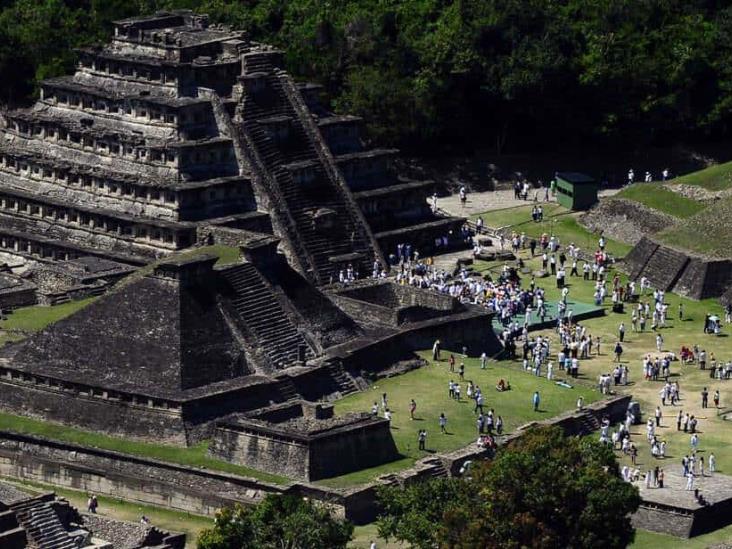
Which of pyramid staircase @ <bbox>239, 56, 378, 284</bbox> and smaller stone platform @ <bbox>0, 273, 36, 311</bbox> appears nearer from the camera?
smaller stone platform @ <bbox>0, 273, 36, 311</bbox>

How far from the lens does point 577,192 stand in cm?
12206

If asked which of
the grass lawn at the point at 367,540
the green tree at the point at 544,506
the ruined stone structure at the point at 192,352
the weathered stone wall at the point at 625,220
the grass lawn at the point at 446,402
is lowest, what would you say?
the weathered stone wall at the point at 625,220

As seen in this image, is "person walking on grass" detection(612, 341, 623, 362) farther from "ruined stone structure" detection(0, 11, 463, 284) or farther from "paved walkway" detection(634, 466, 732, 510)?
"paved walkway" detection(634, 466, 732, 510)

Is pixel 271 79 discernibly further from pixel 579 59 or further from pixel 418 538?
pixel 418 538

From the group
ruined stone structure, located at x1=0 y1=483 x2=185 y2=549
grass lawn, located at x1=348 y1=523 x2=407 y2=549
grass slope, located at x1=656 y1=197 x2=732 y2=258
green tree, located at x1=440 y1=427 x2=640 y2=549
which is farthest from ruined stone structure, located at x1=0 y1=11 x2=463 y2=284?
green tree, located at x1=440 y1=427 x2=640 y2=549

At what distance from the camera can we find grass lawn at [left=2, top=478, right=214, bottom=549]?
8375cm

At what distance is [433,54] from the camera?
128125 millimetres

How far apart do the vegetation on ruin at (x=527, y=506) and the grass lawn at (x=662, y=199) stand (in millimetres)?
40785

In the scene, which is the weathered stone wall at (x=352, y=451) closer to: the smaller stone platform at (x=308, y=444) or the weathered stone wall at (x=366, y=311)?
the smaller stone platform at (x=308, y=444)

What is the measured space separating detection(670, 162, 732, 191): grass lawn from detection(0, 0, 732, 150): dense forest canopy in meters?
7.44

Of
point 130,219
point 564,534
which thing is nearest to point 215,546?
point 564,534

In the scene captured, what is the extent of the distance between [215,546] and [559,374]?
78.3 ft

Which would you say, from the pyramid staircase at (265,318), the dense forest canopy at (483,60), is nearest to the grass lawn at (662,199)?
the dense forest canopy at (483,60)

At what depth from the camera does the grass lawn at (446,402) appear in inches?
3511
